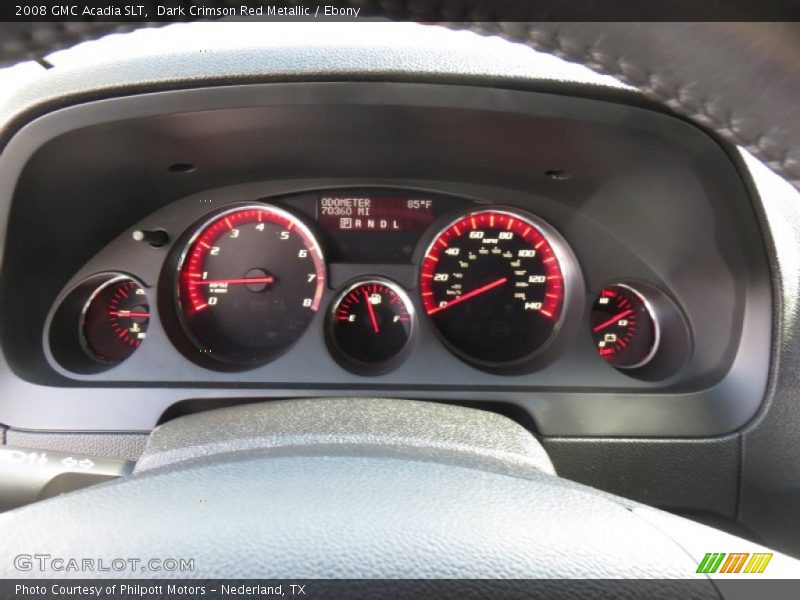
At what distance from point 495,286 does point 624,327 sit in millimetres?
528

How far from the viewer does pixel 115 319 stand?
105 inches

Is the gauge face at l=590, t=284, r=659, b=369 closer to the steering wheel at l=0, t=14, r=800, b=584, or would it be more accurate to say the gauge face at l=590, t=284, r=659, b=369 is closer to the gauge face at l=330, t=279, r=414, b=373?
the gauge face at l=330, t=279, r=414, b=373

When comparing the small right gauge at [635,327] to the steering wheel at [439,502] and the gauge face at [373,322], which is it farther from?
the steering wheel at [439,502]

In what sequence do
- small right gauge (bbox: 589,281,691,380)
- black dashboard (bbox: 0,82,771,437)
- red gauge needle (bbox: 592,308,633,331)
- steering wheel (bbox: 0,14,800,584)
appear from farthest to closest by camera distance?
red gauge needle (bbox: 592,308,633,331) < small right gauge (bbox: 589,281,691,380) < black dashboard (bbox: 0,82,771,437) < steering wheel (bbox: 0,14,800,584)

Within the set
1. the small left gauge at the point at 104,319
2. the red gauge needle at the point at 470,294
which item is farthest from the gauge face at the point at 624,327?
the small left gauge at the point at 104,319

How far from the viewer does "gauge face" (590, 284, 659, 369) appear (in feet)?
8.54

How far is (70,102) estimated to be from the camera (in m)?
1.92

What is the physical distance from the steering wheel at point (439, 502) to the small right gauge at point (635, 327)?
5.32 feet

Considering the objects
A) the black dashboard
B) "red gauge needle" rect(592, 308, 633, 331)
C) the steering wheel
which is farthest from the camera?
"red gauge needle" rect(592, 308, 633, 331)

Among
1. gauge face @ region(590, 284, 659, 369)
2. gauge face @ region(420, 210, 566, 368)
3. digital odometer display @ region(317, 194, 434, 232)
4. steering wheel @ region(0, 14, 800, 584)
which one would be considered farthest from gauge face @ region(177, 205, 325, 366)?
steering wheel @ region(0, 14, 800, 584)

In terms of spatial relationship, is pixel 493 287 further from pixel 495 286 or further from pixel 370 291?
pixel 370 291

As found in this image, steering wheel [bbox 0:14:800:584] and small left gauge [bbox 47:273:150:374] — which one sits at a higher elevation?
steering wheel [bbox 0:14:800:584]

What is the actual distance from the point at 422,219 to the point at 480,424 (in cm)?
118

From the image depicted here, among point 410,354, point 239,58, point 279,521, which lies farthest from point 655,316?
point 279,521
